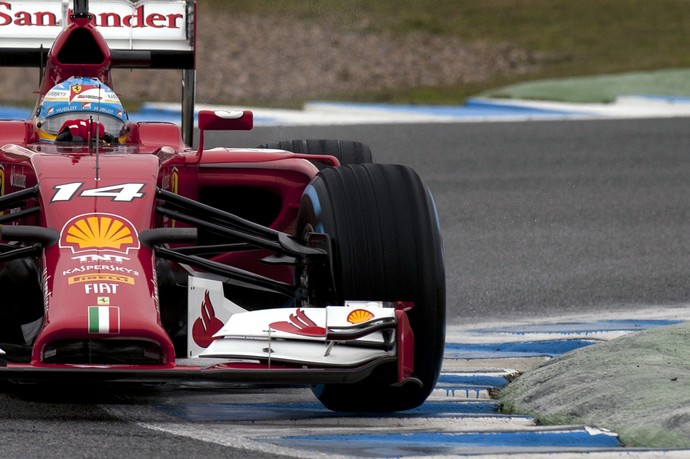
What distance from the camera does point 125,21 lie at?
24.5 feet

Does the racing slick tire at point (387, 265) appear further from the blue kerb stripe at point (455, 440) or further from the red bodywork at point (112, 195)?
the red bodywork at point (112, 195)

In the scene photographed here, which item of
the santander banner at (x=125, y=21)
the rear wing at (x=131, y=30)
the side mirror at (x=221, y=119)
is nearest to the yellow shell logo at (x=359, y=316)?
the side mirror at (x=221, y=119)

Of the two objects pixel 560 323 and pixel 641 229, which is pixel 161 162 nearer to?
pixel 560 323

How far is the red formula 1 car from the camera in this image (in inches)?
171

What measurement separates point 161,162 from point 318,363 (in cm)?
146

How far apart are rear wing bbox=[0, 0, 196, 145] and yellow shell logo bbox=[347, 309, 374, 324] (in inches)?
123

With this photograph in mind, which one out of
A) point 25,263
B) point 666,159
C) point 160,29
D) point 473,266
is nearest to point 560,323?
point 473,266

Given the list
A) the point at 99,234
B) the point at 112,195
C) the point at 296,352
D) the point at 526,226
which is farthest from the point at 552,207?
the point at 296,352

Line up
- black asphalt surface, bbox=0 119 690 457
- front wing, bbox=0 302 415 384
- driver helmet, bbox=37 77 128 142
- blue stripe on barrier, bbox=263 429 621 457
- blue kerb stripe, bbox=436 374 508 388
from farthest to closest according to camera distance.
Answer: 1. driver helmet, bbox=37 77 128 142
2. blue kerb stripe, bbox=436 374 508 388
3. black asphalt surface, bbox=0 119 690 457
4. front wing, bbox=0 302 415 384
5. blue stripe on barrier, bbox=263 429 621 457

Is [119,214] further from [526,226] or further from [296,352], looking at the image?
[526,226]

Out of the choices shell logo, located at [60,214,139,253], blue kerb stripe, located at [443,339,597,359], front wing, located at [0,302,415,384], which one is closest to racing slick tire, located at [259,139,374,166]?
blue kerb stripe, located at [443,339,597,359]

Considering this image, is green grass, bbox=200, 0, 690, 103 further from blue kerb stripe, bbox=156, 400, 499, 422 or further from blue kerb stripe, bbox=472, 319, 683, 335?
blue kerb stripe, bbox=156, 400, 499, 422

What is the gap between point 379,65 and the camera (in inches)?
902

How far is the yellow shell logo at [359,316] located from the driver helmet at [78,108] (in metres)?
1.99
